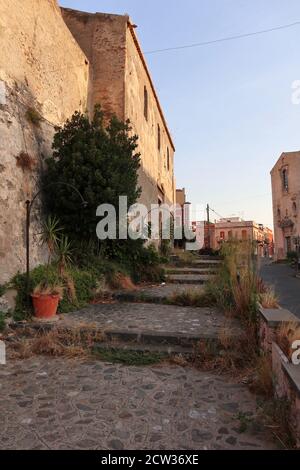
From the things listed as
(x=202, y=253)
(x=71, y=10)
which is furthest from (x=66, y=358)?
(x=202, y=253)

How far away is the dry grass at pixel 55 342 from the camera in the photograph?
12.4 feet

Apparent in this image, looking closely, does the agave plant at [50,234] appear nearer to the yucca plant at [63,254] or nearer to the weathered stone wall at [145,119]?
the yucca plant at [63,254]

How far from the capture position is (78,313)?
5.26m

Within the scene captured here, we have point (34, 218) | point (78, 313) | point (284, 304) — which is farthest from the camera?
point (284, 304)

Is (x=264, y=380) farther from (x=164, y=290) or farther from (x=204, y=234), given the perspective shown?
(x=204, y=234)

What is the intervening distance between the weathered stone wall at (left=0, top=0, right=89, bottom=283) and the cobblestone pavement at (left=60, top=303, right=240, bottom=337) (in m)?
1.32

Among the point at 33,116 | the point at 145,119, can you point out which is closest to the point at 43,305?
the point at 33,116

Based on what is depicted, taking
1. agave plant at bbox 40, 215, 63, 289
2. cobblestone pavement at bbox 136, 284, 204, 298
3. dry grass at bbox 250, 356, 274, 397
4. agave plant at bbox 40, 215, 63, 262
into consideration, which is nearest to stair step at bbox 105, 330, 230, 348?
dry grass at bbox 250, 356, 274, 397

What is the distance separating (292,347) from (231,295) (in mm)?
2923

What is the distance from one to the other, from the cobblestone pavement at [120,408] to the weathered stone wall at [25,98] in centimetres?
222

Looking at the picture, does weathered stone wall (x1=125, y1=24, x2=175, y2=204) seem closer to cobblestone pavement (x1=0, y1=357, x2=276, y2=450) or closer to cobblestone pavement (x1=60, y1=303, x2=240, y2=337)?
cobblestone pavement (x1=60, y1=303, x2=240, y2=337)

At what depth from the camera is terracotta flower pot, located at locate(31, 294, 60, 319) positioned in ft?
15.6

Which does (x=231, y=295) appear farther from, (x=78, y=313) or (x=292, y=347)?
(x=292, y=347)

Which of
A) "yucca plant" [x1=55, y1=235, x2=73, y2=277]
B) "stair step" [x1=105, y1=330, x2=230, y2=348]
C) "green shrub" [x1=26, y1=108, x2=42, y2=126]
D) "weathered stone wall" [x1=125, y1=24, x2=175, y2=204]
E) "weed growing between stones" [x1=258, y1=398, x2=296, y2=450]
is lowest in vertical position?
"weed growing between stones" [x1=258, y1=398, x2=296, y2=450]
